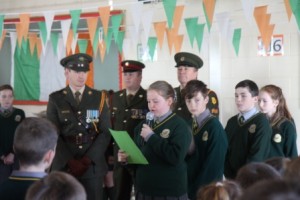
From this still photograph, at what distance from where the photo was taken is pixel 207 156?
107 inches

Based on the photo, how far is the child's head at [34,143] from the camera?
1663 mm

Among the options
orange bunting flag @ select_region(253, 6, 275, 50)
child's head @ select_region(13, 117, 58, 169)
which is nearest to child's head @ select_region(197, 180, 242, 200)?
child's head @ select_region(13, 117, 58, 169)

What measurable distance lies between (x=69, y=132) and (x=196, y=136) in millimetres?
908

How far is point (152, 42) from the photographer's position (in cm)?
500

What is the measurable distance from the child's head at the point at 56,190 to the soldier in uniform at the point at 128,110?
204 centimetres

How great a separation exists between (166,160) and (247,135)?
0.75 meters

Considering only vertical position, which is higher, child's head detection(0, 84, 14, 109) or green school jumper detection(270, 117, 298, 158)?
child's head detection(0, 84, 14, 109)

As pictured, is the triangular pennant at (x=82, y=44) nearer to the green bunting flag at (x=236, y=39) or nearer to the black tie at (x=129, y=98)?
the green bunting flag at (x=236, y=39)

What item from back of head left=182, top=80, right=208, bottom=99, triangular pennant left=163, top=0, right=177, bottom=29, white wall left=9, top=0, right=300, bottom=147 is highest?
triangular pennant left=163, top=0, right=177, bottom=29

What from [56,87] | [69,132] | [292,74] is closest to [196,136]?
[69,132]

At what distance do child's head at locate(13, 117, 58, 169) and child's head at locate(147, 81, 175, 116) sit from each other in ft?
3.01

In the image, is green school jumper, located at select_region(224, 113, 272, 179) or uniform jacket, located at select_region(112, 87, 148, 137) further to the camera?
uniform jacket, located at select_region(112, 87, 148, 137)

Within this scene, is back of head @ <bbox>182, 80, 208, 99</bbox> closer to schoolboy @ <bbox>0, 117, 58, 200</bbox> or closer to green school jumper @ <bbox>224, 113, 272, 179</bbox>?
green school jumper @ <bbox>224, 113, 272, 179</bbox>

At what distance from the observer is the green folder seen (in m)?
2.48
